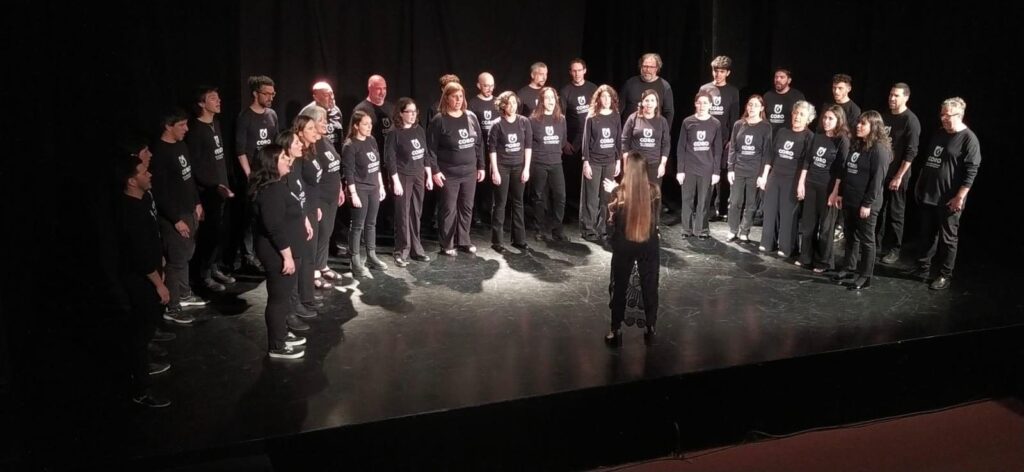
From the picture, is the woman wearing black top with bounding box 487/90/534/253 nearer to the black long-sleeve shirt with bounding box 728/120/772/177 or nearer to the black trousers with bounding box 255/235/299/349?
the black long-sleeve shirt with bounding box 728/120/772/177

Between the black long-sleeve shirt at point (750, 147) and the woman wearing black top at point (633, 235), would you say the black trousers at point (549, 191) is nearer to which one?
the black long-sleeve shirt at point (750, 147)

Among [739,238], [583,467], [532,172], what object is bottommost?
[583,467]

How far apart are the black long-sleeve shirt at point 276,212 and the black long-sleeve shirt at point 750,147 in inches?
165

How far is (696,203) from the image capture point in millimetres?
7969

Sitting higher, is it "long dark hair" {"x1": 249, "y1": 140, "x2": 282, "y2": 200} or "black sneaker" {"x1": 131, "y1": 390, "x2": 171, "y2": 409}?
→ "long dark hair" {"x1": 249, "y1": 140, "x2": 282, "y2": 200}

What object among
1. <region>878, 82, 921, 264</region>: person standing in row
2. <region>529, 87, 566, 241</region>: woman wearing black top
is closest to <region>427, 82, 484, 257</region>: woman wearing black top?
<region>529, 87, 566, 241</region>: woman wearing black top

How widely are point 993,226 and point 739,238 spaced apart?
260 centimetres

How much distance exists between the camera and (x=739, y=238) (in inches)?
307

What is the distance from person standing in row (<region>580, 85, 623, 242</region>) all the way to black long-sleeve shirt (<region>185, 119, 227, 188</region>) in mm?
3072

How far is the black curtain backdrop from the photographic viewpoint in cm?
455

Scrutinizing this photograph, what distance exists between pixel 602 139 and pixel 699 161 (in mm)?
892

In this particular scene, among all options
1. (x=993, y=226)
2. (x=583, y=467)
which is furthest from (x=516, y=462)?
(x=993, y=226)

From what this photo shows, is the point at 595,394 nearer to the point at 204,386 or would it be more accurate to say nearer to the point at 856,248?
the point at 204,386

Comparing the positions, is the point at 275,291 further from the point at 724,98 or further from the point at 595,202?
the point at 724,98
